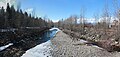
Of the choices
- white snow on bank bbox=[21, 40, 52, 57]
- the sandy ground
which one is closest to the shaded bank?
white snow on bank bbox=[21, 40, 52, 57]

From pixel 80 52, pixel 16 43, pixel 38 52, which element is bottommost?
pixel 16 43

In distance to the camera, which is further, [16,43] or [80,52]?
[16,43]

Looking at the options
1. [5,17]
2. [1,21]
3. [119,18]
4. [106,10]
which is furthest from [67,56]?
[5,17]

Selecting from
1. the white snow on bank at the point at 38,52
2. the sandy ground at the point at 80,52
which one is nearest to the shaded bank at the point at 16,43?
the white snow on bank at the point at 38,52

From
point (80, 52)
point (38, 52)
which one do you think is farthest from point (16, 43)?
point (80, 52)

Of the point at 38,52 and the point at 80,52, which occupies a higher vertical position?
the point at 38,52

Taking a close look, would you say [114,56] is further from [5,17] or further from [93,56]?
[5,17]

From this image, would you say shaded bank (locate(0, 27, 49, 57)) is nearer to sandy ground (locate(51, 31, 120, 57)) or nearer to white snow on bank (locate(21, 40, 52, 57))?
white snow on bank (locate(21, 40, 52, 57))

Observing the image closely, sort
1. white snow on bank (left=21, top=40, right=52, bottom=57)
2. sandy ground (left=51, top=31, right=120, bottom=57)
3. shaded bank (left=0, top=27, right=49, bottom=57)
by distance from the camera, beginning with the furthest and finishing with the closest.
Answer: shaded bank (left=0, top=27, right=49, bottom=57) → sandy ground (left=51, top=31, right=120, bottom=57) → white snow on bank (left=21, top=40, right=52, bottom=57)

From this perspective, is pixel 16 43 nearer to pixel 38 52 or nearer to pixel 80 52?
pixel 38 52

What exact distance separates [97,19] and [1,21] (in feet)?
172

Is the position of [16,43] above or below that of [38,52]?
below

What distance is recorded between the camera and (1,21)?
62.2 meters

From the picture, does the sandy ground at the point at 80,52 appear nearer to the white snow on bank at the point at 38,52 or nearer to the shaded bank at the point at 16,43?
the white snow on bank at the point at 38,52
